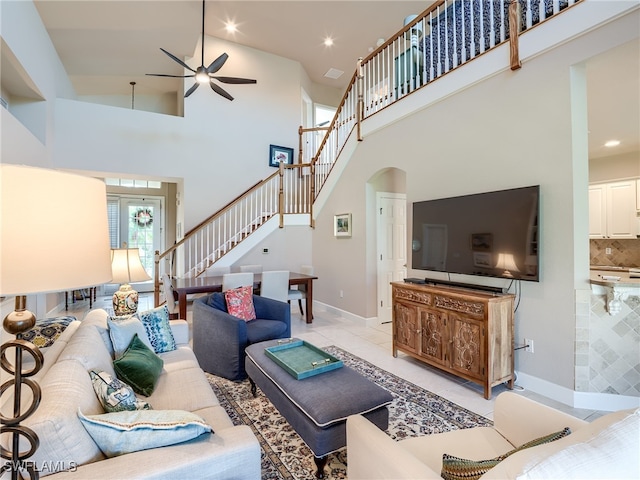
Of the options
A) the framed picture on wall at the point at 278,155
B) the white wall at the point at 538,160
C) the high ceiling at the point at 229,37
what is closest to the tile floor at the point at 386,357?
the white wall at the point at 538,160

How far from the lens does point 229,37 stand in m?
6.83

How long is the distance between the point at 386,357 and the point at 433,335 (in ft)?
2.45

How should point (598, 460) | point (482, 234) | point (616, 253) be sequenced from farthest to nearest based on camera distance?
point (616, 253)
point (482, 234)
point (598, 460)

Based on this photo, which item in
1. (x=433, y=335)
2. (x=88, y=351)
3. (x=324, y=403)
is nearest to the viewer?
(x=88, y=351)

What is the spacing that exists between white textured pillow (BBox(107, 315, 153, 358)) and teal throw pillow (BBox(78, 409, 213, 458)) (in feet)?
3.72

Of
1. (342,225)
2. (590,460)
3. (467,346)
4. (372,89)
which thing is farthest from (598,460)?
(372,89)

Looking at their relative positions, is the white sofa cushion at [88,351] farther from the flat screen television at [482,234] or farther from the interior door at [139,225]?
the interior door at [139,225]

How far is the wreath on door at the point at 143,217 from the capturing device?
839 cm

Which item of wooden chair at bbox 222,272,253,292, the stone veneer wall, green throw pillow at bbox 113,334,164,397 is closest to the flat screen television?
the stone veneer wall

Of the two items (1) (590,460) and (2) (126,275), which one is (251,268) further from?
(1) (590,460)

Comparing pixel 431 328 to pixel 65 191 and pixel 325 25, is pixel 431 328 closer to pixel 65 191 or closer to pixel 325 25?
pixel 65 191

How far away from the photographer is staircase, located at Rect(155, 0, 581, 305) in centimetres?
314

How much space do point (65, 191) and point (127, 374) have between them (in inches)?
58.6

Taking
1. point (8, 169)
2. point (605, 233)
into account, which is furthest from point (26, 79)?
point (605, 233)
